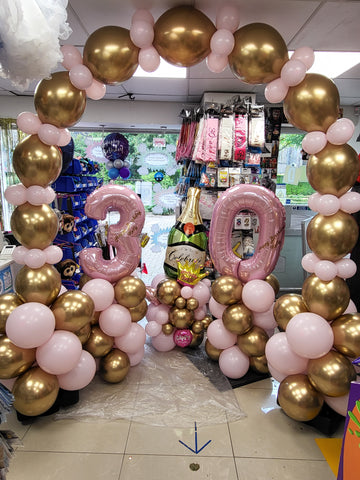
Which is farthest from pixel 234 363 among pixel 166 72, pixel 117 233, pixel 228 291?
pixel 166 72

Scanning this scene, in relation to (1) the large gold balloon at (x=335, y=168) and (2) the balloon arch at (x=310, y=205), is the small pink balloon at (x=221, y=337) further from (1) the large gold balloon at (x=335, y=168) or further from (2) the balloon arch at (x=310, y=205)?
(1) the large gold balloon at (x=335, y=168)

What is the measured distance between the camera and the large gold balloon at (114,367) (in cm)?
224

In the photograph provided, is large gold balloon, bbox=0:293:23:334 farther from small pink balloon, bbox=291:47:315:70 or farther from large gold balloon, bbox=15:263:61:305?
small pink balloon, bbox=291:47:315:70

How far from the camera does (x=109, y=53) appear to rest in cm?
182

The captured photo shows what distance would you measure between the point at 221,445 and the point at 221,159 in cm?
244

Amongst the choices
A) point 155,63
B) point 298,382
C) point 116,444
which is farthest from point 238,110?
point 116,444

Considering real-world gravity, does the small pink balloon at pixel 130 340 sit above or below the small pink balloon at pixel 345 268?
below

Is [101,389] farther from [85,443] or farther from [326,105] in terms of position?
[326,105]

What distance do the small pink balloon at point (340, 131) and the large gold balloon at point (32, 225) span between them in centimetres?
164

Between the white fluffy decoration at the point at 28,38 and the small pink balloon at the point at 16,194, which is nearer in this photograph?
the white fluffy decoration at the point at 28,38

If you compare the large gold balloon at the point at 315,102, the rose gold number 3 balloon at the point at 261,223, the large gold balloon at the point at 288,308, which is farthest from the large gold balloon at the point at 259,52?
the large gold balloon at the point at 288,308

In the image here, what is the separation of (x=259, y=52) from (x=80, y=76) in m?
1.00

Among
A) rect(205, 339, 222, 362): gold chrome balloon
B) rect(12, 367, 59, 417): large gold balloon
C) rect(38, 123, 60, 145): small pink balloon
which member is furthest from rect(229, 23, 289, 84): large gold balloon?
rect(12, 367, 59, 417): large gold balloon

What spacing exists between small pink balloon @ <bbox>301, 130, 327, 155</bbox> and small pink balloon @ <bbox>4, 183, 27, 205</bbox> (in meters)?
1.60
